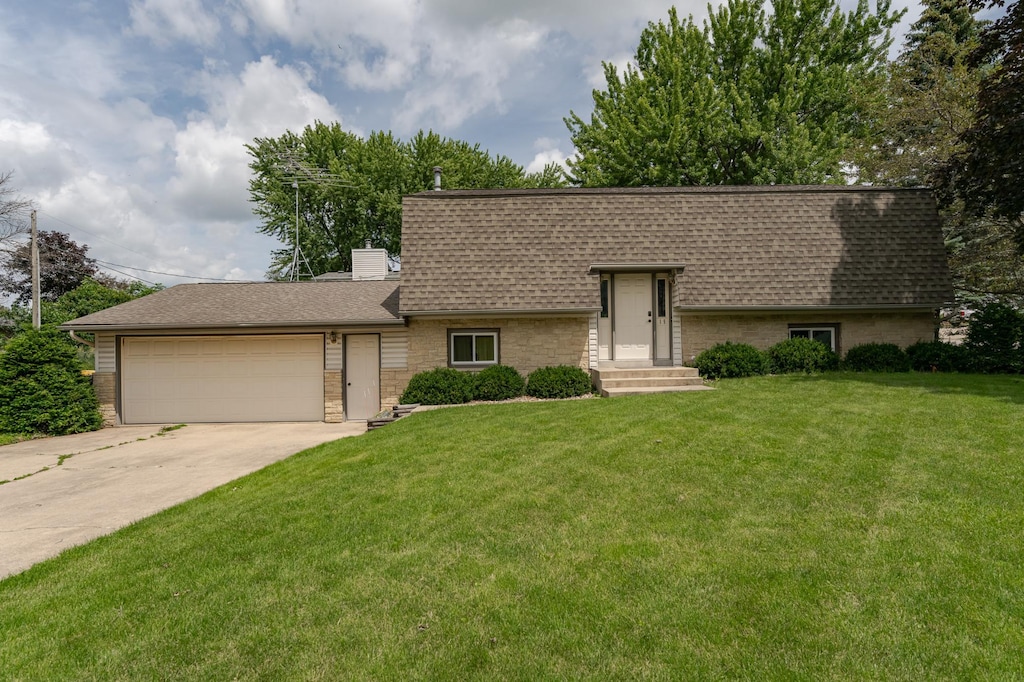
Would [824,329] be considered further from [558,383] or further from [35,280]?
[35,280]

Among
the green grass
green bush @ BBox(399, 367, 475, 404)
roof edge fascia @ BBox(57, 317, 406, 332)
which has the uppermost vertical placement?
roof edge fascia @ BBox(57, 317, 406, 332)

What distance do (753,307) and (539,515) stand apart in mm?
9745

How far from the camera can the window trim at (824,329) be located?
41.8 feet

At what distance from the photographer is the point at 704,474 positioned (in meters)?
→ 5.27

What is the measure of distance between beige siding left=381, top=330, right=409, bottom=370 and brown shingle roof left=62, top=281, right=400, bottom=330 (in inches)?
21.9

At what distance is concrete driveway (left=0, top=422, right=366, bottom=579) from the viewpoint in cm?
549

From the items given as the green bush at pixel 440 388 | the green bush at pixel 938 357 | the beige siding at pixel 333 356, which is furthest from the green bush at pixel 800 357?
the beige siding at pixel 333 356

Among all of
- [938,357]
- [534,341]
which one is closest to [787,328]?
[938,357]

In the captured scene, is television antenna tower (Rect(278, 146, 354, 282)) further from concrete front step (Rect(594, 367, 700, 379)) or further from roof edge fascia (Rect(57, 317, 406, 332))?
concrete front step (Rect(594, 367, 700, 379))

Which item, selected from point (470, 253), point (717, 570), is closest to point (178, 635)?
point (717, 570)

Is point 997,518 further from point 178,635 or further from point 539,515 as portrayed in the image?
point 178,635

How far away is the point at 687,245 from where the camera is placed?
12.9 m

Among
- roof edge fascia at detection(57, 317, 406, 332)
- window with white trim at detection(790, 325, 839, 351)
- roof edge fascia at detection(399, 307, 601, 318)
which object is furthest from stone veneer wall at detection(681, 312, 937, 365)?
roof edge fascia at detection(57, 317, 406, 332)

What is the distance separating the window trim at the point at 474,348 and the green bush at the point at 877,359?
8821mm
